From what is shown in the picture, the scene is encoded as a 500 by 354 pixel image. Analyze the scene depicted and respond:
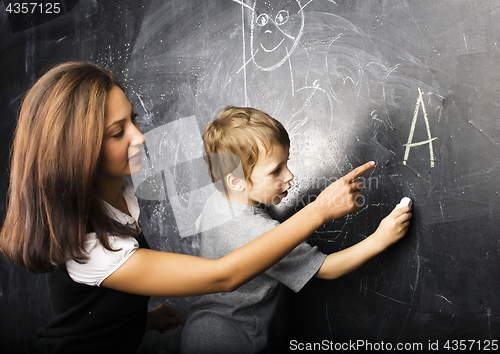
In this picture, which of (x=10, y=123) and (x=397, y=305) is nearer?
(x=397, y=305)

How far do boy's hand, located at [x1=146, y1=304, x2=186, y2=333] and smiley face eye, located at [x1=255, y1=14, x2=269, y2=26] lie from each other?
953 millimetres

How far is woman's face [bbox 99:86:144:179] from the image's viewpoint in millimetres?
761

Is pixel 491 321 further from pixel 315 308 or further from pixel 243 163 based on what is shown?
pixel 243 163

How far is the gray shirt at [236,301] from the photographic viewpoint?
0.89m

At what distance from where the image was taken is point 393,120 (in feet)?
2.95

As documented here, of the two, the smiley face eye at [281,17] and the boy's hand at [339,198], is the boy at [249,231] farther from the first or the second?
the smiley face eye at [281,17]

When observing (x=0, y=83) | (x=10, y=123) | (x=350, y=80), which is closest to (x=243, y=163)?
(x=350, y=80)

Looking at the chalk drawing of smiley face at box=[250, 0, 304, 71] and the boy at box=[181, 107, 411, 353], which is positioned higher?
the chalk drawing of smiley face at box=[250, 0, 304, 71]

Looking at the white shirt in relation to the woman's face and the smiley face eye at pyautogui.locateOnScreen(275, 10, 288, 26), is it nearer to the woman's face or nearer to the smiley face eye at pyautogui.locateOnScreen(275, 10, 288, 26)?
the woman's face

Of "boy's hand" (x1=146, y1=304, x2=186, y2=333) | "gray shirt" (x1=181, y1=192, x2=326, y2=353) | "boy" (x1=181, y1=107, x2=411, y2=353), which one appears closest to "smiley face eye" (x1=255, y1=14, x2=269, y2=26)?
"boy" (x1=181, y1=107, x2=411, y2=353)

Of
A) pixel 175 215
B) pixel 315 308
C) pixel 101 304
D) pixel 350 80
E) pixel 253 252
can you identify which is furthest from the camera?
pixel 175 215

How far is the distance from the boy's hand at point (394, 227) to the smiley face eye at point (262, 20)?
2.18 ft

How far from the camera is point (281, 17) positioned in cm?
107

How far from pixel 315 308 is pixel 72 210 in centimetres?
72
